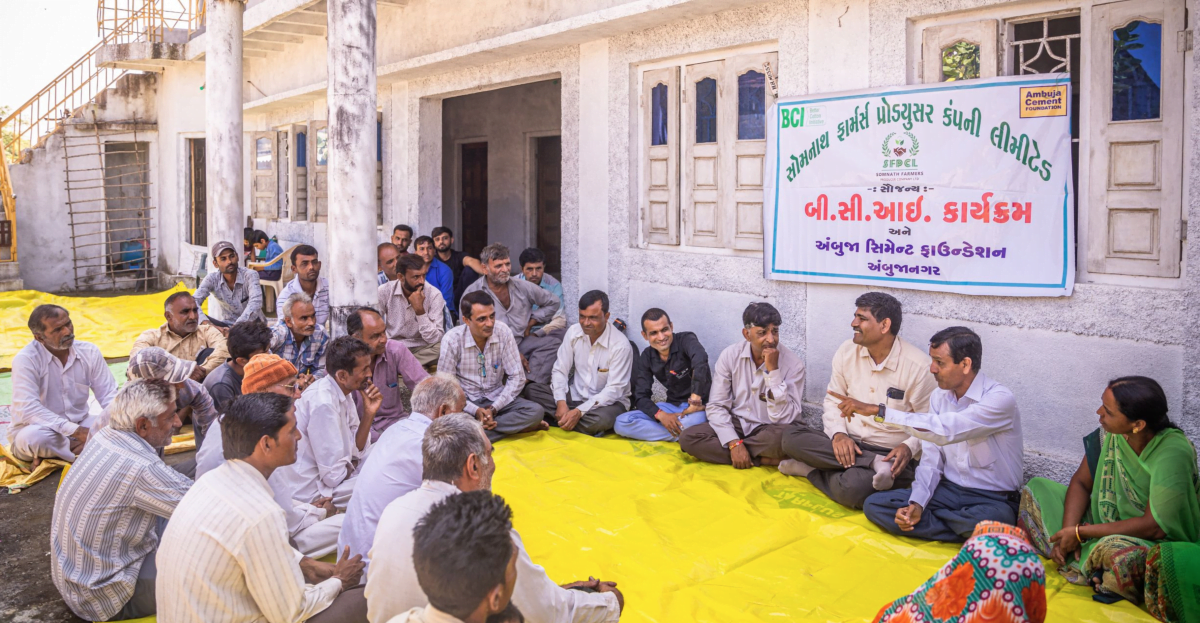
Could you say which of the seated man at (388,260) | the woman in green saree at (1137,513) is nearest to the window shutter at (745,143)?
the woman in green saree at (1137,513)

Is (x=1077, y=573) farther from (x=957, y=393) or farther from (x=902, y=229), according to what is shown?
(x=902, y=229)

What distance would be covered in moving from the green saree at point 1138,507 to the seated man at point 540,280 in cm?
452

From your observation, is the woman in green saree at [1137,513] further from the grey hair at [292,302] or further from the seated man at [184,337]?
the seated man at [184,337]

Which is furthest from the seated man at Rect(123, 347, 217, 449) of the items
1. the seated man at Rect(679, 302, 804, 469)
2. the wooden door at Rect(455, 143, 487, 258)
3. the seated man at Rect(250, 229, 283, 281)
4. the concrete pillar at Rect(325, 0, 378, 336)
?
the wooden door at Rect(455, 143, 487, 258)

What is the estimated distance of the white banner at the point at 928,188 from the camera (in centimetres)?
523

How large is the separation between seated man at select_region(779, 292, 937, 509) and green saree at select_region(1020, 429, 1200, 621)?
3.36 ft

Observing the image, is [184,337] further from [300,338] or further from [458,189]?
[458,189]

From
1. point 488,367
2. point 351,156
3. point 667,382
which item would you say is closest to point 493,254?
point 488,367

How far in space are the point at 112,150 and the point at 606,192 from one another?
43.4 feet

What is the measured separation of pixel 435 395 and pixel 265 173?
10998mm

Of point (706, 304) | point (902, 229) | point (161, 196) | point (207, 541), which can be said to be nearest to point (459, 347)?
point (706, 304)

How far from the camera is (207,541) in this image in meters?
2.92

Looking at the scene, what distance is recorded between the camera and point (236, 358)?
543 centimetres

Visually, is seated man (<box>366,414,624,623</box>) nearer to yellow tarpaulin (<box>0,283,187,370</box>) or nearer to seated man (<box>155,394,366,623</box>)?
seated man (<box>155,394,366,623</box>)
